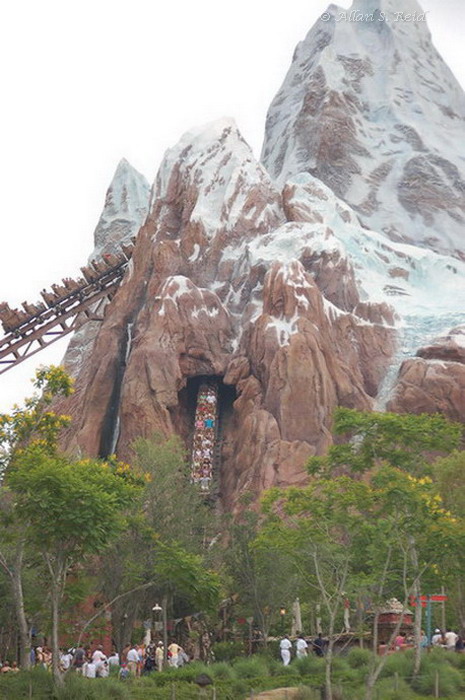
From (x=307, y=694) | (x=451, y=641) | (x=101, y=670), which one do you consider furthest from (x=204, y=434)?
(x=307, y=694)

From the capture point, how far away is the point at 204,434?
4822 centimetres

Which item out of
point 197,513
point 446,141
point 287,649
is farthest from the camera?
point 446,141

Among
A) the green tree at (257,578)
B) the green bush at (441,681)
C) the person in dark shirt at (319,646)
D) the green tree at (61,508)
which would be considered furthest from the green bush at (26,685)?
the green tree at (257,578)

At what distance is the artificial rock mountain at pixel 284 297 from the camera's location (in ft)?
149

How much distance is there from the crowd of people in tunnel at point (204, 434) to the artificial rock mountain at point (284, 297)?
2.57 feet

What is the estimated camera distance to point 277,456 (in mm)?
43156

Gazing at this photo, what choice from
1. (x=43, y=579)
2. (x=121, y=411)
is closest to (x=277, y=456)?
(x=121, y=411)

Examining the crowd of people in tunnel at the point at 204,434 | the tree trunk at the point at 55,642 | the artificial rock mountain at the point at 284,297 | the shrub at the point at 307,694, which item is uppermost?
the artificial rock mountain at the point at 284,297

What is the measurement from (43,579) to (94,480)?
9313 mm

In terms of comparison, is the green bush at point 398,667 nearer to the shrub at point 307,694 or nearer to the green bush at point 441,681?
the green bush at point 441,681

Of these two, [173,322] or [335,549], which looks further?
[173,322]

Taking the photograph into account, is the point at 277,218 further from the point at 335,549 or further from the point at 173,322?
the point at 335,549

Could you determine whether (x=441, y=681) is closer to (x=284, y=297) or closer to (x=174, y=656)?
(x=174, y=656)

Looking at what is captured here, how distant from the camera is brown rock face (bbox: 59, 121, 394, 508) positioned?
45094 mm
